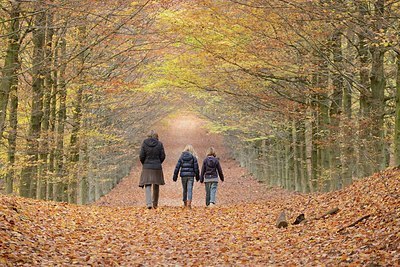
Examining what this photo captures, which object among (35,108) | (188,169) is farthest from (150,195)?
(35,108)

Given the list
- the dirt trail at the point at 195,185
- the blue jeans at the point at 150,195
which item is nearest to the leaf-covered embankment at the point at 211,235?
the blue jeans at the point at 150,195

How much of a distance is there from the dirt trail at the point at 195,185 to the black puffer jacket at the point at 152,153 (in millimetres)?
11631

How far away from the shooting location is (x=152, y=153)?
53.4 ft

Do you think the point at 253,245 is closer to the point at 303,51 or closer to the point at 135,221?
the point at 135,221

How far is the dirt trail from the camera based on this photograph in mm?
33406

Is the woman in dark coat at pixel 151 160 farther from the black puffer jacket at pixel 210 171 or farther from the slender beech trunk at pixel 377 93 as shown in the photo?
the slender beech trunk at pixel 377 93

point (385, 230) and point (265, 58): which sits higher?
point (265, 58)

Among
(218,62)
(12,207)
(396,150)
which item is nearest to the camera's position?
(12,207)

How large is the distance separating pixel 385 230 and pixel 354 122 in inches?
347

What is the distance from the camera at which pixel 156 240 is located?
457 inches

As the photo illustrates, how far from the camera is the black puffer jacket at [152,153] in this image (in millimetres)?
16250

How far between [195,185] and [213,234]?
35.9 m

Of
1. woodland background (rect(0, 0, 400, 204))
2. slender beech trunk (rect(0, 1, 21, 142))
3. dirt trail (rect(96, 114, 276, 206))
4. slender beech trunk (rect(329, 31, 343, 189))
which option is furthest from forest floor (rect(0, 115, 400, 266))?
dirt trail (rect(96, 114, 276, 206))

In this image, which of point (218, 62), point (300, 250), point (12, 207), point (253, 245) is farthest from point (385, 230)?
point (218, 62)
